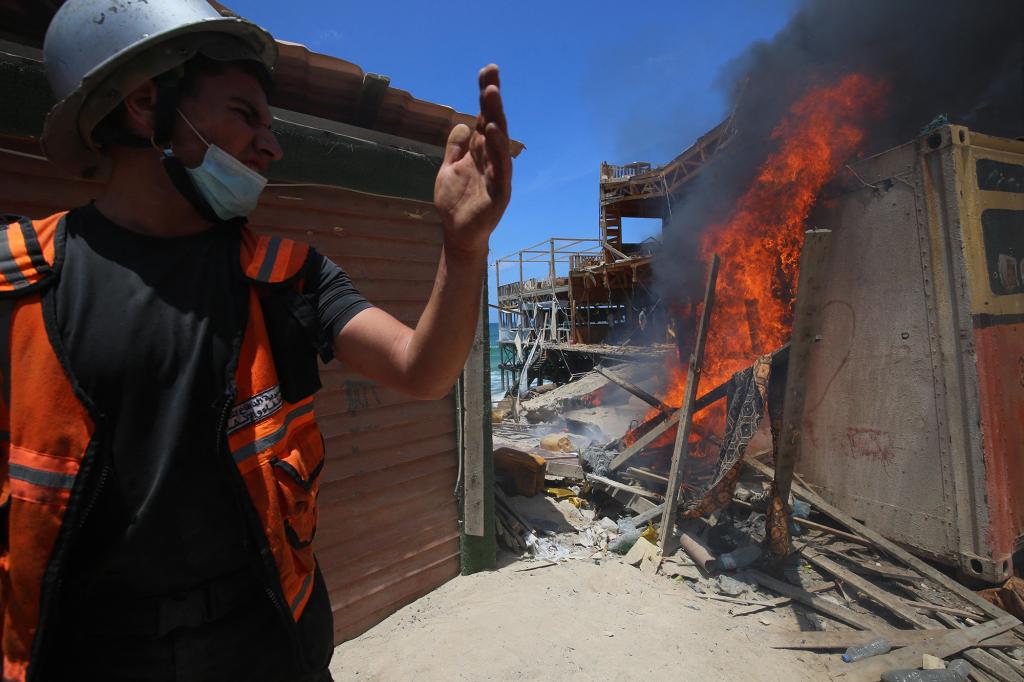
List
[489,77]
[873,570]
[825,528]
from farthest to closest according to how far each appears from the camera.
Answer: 1. [825,528]
2. [873,570]
3. [489,77]

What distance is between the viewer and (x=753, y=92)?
32.2 ft

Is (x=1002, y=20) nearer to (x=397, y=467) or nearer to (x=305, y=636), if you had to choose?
(x=397, y=467)

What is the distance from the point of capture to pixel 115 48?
127 cm

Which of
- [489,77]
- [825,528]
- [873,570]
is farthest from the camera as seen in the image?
[825,528]

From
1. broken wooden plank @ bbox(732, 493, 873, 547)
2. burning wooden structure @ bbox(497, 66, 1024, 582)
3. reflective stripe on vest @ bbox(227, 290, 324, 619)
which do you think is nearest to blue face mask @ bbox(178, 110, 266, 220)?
reflective stripe on vest @ bbox(227, 290, 324, 619)

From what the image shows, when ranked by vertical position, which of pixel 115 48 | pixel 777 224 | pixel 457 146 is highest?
pixel 777 224

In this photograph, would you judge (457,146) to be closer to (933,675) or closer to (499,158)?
(499,158)

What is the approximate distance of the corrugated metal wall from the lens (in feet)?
13.0

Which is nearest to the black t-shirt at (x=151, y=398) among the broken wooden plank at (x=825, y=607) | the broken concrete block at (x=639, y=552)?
the broken concrete block at (x=639, y=552)

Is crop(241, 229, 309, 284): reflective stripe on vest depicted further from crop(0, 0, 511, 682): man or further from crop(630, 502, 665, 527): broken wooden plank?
crop(630, 502, 665, 527): broken wooden plank

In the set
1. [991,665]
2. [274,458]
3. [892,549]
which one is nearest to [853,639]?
[991,665]

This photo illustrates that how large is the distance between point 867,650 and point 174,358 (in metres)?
5.08

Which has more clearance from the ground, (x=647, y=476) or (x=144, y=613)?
(x=144, y=613)

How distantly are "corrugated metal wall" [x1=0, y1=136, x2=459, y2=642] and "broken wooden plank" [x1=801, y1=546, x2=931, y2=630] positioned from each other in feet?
11.8
